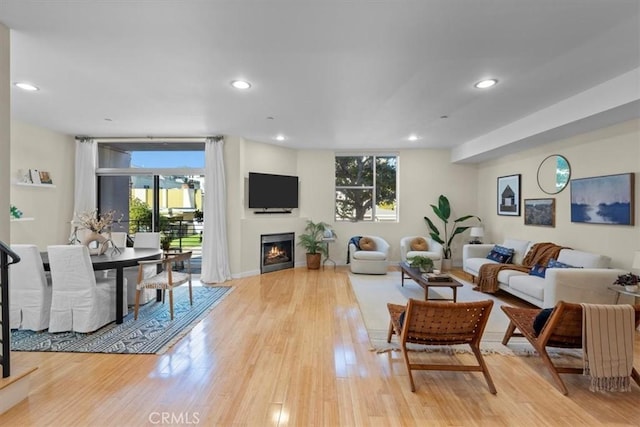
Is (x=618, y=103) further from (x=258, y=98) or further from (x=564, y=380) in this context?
(x=258, y=98)

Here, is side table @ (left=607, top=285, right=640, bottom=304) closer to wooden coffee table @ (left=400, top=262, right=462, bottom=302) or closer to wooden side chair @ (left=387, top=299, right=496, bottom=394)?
wooden coffee table @ (left=400, top=262, right=462, bottom=302)

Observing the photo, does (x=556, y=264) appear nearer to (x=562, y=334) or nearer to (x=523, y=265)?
(x=523, y=265)

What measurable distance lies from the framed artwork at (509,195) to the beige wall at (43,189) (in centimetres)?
842

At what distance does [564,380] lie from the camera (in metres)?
2.44

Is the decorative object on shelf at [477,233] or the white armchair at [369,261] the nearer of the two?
the white armchair at [369,261]

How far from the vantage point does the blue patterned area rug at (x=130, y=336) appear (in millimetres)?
2902

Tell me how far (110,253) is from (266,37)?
3.38 metres

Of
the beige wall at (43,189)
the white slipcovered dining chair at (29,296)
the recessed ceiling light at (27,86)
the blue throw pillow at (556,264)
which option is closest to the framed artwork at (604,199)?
the blue throw pillow at (556,264)

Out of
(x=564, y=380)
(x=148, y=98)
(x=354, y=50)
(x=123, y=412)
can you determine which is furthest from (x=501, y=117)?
(x=123, y=412)

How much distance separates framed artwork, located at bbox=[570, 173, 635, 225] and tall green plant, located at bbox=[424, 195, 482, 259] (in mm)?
2410

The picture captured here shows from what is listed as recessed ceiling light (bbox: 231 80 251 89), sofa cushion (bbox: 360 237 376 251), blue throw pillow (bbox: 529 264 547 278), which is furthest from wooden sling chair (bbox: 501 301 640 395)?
sofa cushion (bbox: 360 237 376 251)

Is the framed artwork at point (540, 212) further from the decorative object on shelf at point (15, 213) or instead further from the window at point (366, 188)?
the decorative object on shelf at point (15, 213)

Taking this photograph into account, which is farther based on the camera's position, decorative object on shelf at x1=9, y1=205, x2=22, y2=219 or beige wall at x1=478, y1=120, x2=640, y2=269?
decorative object on shelf at x1=9, y1=205, x2=22, y2=219

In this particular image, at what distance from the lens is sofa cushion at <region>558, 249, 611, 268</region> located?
3680 millimetres
